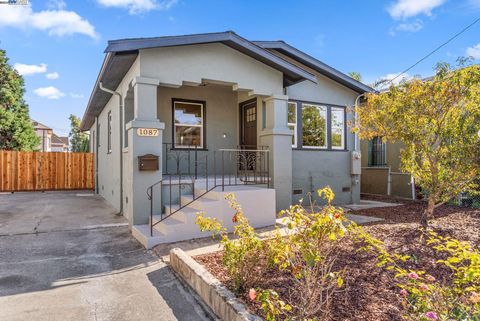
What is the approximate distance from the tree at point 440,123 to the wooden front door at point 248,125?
366 cm

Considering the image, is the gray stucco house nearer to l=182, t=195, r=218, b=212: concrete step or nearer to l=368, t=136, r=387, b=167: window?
l=182, t=195, r=218, b=212: concrete step

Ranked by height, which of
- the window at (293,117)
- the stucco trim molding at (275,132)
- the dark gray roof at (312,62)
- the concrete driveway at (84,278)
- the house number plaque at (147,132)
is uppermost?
the dark gray roof at (312,62)

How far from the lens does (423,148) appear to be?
16.5 feet

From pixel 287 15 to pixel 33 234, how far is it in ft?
35.5

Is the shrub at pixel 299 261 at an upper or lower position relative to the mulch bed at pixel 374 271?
upper

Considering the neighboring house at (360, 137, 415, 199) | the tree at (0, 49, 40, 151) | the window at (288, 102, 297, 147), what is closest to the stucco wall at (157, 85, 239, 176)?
the window at (288, 102, 297, 147)

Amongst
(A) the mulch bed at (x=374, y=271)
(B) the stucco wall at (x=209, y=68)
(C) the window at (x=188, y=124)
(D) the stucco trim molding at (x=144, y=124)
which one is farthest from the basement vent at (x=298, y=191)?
(D) the stucco trim molding at (x=144, y=124)

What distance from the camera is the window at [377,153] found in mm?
12117

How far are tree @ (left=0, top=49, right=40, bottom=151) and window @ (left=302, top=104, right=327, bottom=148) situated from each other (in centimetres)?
1837

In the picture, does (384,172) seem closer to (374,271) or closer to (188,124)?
(188,124)

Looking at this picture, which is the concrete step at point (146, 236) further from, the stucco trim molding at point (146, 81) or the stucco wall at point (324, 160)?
the stucco wall at point (324, 160)

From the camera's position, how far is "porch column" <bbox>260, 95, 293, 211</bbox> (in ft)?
24.0

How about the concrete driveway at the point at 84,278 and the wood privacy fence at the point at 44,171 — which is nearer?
the concrete driveway at the point at 84,278

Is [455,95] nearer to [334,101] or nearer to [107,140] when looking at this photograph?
[334,101]
